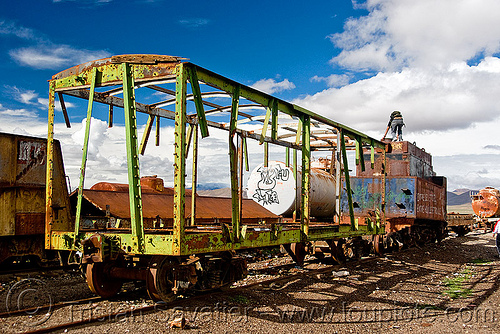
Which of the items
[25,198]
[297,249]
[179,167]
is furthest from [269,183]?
[179,167]

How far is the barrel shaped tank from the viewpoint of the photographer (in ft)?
98.3

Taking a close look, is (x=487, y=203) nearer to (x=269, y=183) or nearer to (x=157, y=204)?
(x=269, y=183)

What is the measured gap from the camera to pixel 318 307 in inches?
258

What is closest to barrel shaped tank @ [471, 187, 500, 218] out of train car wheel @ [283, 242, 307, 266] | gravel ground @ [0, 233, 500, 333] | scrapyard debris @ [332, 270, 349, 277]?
gravel ground @ [0, 233, 500, 333]

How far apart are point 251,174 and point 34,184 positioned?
7.72m

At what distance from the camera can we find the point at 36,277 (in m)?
8.27

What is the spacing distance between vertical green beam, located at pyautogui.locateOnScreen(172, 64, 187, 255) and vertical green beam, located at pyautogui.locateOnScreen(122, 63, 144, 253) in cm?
63

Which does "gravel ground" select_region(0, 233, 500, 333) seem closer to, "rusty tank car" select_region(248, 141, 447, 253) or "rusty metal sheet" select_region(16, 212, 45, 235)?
"rusty metal sheet" select_region(16, 212, 45, 235)

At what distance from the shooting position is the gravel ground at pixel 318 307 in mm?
5426

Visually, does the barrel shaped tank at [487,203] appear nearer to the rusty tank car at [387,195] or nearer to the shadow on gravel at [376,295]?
the rusty tank car at [387,195]

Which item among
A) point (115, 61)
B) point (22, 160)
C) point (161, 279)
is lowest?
point (161, 279)

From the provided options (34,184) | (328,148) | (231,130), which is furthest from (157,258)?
(328,148)

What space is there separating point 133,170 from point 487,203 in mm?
30923

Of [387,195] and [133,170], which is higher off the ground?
[133,170]
